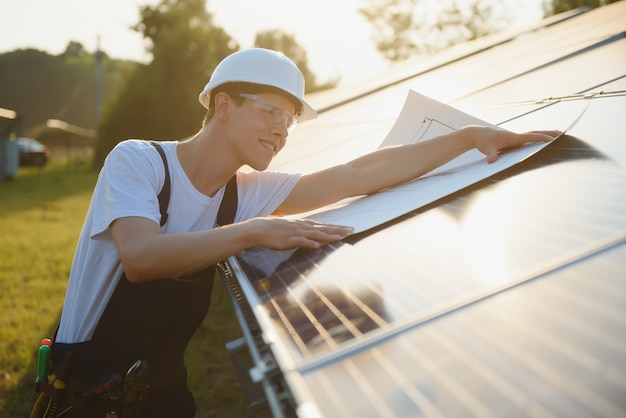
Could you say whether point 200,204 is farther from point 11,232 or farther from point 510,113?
point 11,232

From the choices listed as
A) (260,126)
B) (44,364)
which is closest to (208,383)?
(44,364)

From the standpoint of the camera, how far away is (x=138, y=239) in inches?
69.0

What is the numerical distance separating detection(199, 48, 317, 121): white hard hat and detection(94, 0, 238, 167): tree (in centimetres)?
2714

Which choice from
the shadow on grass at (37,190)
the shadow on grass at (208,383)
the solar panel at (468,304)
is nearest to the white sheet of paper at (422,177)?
the solar panel at (468,304)

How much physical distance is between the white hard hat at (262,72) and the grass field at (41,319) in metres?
1.64

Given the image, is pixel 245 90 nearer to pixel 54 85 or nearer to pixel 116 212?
pixel 116 212

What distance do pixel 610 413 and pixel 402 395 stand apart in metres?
0.30

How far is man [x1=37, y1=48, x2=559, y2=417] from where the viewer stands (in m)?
1.79

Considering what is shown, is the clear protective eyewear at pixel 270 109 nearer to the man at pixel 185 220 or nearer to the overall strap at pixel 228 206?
the man at pixel 185 220

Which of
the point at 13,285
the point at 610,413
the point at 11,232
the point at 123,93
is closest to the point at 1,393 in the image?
the point at 13,285

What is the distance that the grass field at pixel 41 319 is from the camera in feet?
13.8

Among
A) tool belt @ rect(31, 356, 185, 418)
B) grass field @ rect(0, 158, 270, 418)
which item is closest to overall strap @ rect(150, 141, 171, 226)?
tool belt @ rect(31, 356, 185, 418)

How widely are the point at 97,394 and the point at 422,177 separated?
1580 millimetres

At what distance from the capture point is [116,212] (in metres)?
1.78
